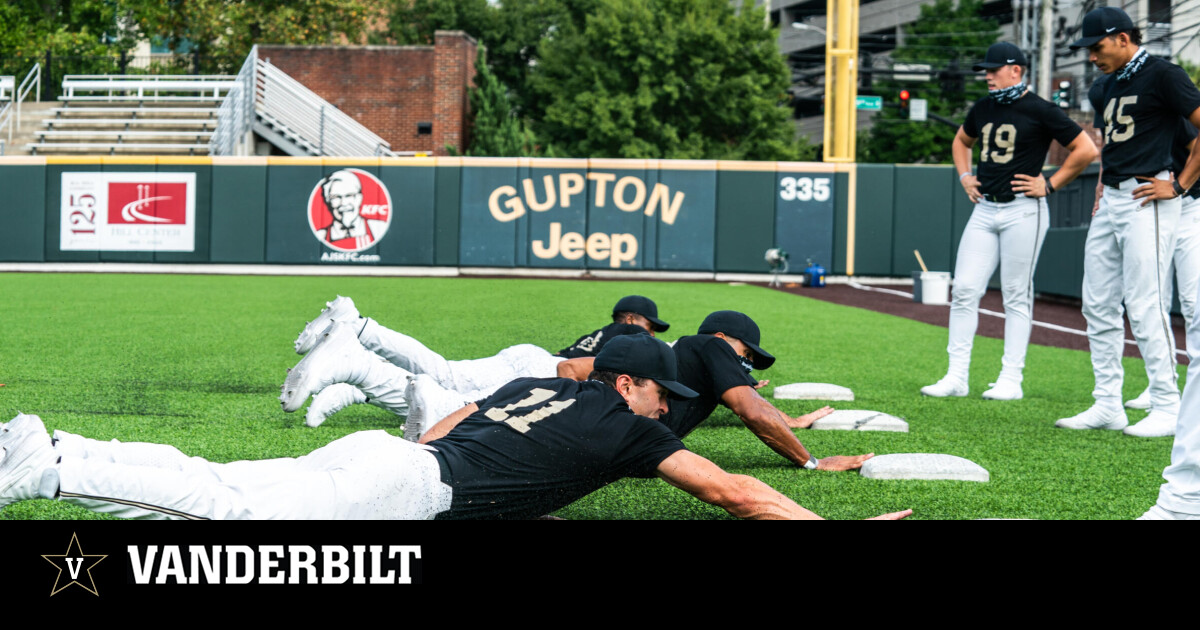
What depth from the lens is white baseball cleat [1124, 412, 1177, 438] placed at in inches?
225

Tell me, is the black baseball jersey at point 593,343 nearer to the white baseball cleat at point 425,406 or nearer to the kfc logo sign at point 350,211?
the white baseball cleat at point 425,406

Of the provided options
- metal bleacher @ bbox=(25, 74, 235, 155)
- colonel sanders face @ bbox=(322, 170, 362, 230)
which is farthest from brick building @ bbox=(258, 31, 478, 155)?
colonel sanders face @ bbox=(322, 170, 362, 230)

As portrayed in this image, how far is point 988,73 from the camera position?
22.3 feet

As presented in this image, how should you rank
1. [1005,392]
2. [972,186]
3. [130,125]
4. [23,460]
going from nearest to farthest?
[23,460], [972,186], [1005,392], [130,125]

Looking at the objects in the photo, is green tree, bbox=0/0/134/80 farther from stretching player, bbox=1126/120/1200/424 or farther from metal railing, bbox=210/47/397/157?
stretching player, bbox=1126/120/1200/424

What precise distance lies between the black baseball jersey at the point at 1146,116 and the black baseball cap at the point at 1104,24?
283 millimetres

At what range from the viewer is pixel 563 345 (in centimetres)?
940

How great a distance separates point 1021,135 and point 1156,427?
2.07 m

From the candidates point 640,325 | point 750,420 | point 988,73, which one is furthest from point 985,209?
point 750,420

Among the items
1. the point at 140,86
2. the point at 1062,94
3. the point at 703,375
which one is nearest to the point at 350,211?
the point at 140,86

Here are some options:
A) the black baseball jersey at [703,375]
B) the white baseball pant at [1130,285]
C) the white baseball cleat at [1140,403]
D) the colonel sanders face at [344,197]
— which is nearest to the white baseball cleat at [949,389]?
the white baseball cleat at [1140,403]

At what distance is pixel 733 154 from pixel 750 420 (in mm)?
38635
